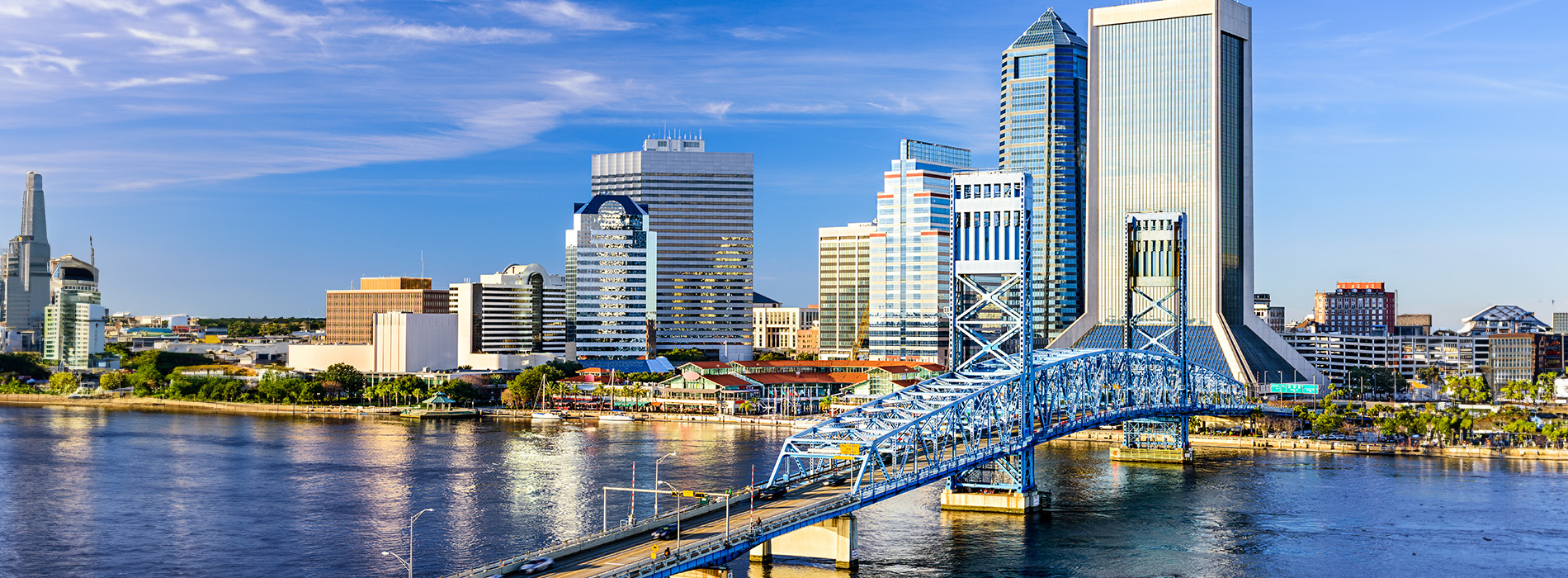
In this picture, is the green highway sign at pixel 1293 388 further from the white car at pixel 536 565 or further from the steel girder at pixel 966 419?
the white car at pixel 536 565

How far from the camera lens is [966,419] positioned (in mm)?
89562

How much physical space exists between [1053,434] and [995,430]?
16758 mm

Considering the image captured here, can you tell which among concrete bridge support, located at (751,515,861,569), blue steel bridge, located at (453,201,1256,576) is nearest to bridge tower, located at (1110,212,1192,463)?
blue steel bridge, located at (453,201,1256,576)

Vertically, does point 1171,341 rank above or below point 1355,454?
above

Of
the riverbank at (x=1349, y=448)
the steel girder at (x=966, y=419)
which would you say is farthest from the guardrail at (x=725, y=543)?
the riverbank at (x=1349, y=448)

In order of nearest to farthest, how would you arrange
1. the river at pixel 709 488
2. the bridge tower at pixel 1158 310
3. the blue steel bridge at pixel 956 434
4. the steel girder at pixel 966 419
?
1. the blue steel bridge at pixel 956 434
2. the river at pixel 709 488
3. the steel girder at pixel 966 419
4. the bridge tower at pixel 1158 310

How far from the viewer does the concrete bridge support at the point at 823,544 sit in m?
73.6

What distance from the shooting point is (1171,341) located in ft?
602

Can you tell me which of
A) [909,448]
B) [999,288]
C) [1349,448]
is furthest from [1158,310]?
[909,448]

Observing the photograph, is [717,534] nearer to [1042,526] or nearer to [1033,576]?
[1033,576]

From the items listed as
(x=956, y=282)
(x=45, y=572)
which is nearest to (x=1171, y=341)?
(x=956, y=282)

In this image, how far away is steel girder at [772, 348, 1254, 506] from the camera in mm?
79125

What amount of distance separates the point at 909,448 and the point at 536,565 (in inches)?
1189

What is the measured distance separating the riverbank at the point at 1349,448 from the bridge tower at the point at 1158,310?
7230 millimetres
